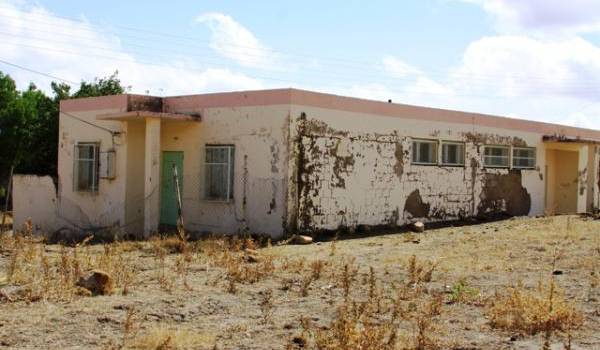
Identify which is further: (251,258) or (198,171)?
(198,171)

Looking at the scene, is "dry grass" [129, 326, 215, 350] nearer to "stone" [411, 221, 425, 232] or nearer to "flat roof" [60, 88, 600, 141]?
"flat roof" [60, 88, 600, 141]

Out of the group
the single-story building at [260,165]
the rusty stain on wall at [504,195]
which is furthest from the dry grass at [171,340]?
the rusty stain on wall at [504,195]

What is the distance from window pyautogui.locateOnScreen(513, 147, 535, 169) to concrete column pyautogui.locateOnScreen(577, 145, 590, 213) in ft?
7.68

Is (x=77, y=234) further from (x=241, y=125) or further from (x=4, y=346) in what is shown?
(x=4, y=346)

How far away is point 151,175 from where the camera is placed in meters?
16.3

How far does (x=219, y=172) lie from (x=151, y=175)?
1.62m

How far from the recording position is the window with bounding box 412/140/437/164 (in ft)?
61.9

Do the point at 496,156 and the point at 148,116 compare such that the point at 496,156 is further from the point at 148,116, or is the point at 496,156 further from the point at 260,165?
the point at 148,116

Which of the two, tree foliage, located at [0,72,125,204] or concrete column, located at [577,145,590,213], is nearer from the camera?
concrete column, located at [577,145,590,213]

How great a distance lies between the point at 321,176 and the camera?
16.2 meters

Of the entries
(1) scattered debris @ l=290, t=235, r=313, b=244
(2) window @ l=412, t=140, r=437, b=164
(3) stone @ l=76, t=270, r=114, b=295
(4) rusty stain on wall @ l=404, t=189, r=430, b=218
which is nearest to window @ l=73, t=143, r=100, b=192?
(1) scattered debris @ l=290, t=235, r=313, b=244

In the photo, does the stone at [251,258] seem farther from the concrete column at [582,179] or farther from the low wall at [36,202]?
the concrete column at [582,179]

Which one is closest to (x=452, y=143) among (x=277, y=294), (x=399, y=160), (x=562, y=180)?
(x=399, y=160)

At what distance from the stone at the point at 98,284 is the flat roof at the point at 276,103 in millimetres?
7944
